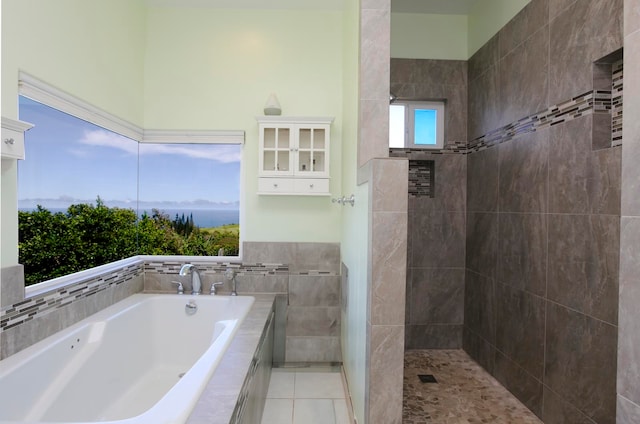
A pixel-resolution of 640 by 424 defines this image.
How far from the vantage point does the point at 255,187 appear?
3234 millimetres

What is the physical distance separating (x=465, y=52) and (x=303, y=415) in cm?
330

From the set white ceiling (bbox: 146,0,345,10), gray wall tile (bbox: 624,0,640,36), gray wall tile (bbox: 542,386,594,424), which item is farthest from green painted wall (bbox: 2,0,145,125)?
gray wall tile (bbox: 542,386,594,424)

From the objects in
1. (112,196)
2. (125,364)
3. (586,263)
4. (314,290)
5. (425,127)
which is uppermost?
(425,127)

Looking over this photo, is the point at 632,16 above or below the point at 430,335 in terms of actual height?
above

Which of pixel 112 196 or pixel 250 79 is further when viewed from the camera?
pixel 250 79

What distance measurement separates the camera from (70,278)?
2.28 metres

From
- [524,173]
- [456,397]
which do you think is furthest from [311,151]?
[456,397]

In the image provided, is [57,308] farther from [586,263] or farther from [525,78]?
[525,78]

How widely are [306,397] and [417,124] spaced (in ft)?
8.27

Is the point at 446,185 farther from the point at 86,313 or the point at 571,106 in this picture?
the point at 86,313

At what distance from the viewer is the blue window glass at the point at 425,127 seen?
350cm

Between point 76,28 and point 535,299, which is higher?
point 76,28

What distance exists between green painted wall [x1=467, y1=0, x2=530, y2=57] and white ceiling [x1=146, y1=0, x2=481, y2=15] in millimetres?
110

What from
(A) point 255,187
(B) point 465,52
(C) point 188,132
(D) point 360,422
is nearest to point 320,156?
(A) point 255,187
